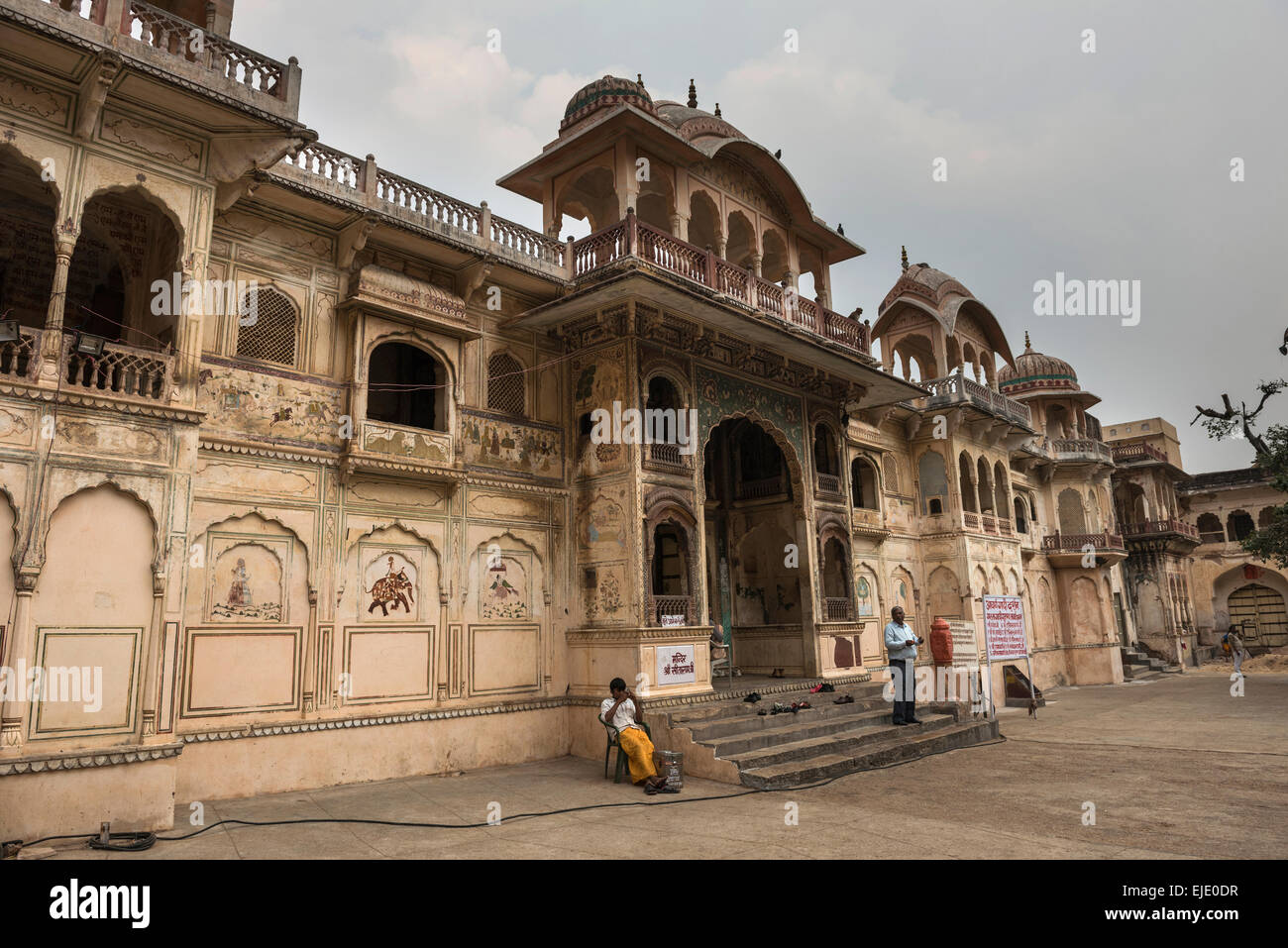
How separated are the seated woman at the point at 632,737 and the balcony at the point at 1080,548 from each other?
72.0 feet

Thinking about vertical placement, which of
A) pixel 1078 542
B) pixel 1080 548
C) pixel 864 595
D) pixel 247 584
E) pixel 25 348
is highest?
pixel 25 348

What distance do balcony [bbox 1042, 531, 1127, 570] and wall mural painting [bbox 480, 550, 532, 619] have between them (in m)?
21.3

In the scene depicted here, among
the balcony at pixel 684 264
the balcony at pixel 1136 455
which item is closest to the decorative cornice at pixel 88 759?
the balcony at pixel 684 264

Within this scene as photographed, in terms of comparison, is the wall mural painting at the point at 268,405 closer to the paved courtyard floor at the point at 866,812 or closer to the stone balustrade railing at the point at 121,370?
the stone balustrade railing at the point at 121,370

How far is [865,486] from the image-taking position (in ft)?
65.2

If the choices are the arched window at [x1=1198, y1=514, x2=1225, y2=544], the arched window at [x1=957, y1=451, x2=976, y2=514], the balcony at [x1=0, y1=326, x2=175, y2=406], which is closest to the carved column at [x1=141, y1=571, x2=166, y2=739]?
the balcony at [x1=0, y1=326, x2=175, y2=406]

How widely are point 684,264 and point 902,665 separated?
274 inches

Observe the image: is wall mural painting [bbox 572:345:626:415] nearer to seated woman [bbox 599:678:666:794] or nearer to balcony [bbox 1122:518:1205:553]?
seated woman [bbox 599:678:666:794]

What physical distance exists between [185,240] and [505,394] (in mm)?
5016

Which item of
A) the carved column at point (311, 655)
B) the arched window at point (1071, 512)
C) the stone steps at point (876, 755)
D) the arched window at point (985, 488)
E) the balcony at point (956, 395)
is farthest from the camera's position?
the arched window at point (1071, 512)

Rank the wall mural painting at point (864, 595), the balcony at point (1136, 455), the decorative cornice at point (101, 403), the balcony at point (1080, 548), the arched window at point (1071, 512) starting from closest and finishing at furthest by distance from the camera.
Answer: the decorative cornice at point (101, 403), the wall mural painting at point (864, 595), the balcony at point (1080, 548), the arched window at point (1071, 512), the balcony at point (1136, 455)

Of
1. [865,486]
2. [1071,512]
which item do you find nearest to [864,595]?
[865,486]

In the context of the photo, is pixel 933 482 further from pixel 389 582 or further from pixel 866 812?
pixel 389 582

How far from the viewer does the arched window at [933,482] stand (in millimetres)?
21172
